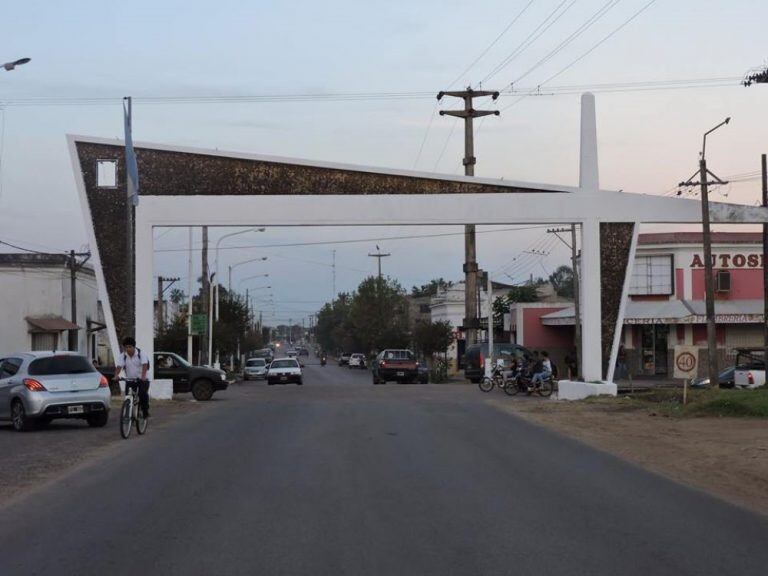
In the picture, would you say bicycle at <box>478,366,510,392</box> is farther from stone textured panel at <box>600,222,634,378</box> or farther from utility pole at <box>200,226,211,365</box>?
utility pole at <box>200,226,211,365</box>

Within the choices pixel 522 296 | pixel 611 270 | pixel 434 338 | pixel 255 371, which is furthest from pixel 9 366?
pixel 522 296

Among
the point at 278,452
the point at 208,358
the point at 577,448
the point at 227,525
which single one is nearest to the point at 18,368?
the point at 278,452

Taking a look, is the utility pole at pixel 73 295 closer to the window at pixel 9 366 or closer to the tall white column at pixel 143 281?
the tall white column at pixel 143 281

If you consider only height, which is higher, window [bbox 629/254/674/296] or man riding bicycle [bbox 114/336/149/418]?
window [bbox 629/254/674/296]

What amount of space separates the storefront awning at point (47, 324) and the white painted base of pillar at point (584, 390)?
2923 centimetres

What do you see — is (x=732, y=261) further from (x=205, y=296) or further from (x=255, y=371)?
(x=255, y=371)

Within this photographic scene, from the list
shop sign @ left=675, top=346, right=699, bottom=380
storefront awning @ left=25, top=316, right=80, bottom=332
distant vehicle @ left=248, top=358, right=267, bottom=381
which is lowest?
distant vehicle @ left=248, top=358, right=267, bottom=381

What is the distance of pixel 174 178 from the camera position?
32.3 metres

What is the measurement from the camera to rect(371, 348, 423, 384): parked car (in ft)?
172

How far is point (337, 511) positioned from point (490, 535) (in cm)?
191

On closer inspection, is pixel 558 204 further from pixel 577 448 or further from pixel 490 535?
pixel 490 535

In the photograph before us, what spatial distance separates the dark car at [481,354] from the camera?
1953 inches

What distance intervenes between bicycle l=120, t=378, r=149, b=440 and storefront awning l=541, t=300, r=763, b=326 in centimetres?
3853

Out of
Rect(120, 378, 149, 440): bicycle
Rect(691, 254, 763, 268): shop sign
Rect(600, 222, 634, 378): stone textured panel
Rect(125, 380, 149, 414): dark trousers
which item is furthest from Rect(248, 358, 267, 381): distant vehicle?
Rect(120, 378, 149, 440): bicycle
